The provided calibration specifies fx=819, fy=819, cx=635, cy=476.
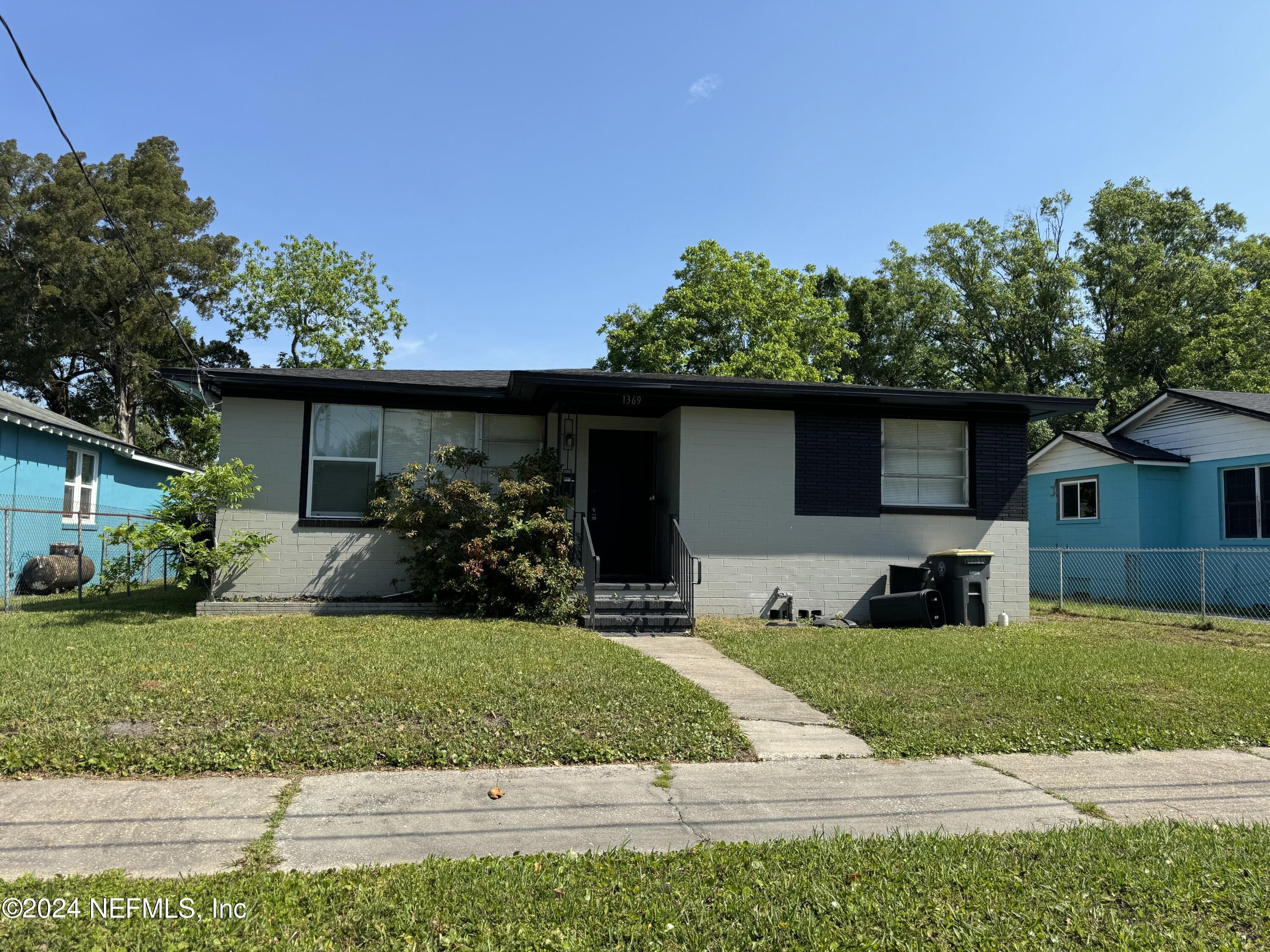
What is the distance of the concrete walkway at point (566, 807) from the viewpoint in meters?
3.69

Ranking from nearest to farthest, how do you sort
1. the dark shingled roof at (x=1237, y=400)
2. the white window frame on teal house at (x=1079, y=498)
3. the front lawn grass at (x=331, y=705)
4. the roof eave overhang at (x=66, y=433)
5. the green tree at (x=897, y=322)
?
the front lawn grass at (x=331, y=705)
the roof eave overhang at (x=66, y=433)
the dark shingled roof at (x=1237, y=400)
the white window frame on teal house at (x=1079, y=498)
the green tree at (x=897, y=322)

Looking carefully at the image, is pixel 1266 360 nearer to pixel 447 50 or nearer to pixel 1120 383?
pixel 1120 383

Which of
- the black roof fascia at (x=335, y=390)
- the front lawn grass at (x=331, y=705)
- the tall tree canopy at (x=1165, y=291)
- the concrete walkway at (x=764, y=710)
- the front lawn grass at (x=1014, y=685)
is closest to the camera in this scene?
the front lawn grass at (x=331, y=705)

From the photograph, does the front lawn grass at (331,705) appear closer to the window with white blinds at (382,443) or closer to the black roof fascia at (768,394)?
the window with white blinds at (382,443)

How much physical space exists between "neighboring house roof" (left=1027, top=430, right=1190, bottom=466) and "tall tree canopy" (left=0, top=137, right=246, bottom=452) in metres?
28.2

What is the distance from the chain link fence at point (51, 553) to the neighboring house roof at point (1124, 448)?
17.7 m

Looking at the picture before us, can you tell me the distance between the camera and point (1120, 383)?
28938 millimetres

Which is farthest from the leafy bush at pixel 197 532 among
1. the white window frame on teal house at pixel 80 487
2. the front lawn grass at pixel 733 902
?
the front lawn grass at pixel 733 902

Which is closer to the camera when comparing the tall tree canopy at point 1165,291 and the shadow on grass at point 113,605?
the shadow on grass at point 113,605

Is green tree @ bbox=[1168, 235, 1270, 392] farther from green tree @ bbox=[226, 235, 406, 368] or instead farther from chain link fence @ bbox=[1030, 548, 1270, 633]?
green tree @ bbox=[226, 235, 406, 368]

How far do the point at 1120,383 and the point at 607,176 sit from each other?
2204 centimetres

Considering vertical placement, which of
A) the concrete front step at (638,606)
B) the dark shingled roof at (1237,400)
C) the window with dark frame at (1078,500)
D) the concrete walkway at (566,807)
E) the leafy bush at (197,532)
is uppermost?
the dark shingled roof at (1237,400)

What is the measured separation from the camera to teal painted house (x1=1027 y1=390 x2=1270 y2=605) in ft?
52.1

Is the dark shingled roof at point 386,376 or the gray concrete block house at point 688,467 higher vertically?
the dark shingled roof at point 386,376
